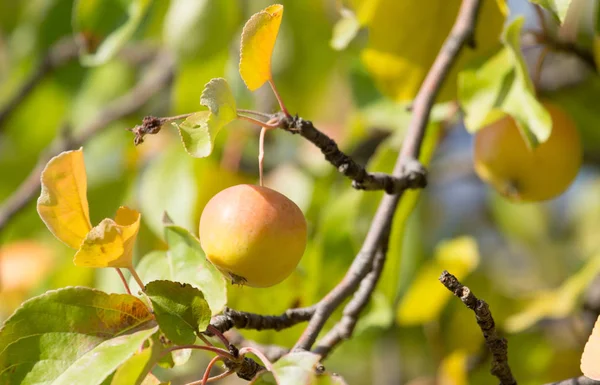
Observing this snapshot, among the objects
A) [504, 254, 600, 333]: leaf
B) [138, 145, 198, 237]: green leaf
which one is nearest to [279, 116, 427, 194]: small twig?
[504, 254, 600, 333]: leaf

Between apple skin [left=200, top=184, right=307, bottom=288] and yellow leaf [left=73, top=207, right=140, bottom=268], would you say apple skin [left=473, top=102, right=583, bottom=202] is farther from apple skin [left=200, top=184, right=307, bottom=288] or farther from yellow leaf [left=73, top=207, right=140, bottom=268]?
yellow leaf [left=73, top=207, right=140, bottom=268]

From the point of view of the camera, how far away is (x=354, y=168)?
0.94m

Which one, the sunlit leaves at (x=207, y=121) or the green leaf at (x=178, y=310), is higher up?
Result: the sunlit leaves at (x=207, y=121)

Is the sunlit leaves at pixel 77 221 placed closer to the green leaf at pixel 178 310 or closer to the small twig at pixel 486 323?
the green leaf at pixel 178 310

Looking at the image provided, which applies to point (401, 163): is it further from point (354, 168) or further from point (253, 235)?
point (253, 235)

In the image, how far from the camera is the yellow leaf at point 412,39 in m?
1.28

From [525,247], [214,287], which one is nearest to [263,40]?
[214,287]

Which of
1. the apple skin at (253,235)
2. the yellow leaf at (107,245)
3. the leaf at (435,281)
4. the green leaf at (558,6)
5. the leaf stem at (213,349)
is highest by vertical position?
the green leaf at (558,6)

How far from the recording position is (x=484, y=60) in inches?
47.1

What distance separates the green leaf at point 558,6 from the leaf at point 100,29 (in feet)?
2.33

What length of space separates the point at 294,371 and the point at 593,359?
28 centimetres

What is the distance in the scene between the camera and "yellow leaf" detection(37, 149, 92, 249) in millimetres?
801

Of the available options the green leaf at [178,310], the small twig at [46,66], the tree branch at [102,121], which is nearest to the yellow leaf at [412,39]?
the green leaf at [178,310]

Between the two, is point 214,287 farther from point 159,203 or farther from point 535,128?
point 159,203
